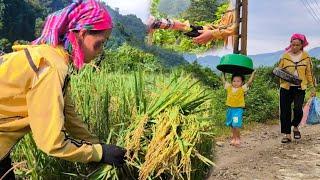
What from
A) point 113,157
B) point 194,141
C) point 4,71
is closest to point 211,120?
point 194,141

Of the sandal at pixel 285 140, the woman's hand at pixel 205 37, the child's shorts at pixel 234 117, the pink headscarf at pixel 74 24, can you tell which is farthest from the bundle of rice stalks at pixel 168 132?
the woman's hand at pixel 205 37

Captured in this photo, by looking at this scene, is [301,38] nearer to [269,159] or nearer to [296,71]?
[296,71]

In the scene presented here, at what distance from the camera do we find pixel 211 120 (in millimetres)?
2604

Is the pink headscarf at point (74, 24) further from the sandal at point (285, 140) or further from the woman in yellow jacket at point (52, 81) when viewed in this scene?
the sandal at point (285, 140)

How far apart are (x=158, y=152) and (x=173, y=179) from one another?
0.48 ft

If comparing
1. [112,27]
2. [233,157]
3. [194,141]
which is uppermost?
[112,27]

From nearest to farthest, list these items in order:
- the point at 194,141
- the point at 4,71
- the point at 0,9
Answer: the point at 4,71 < the point at 194,141 < the point at 0,9

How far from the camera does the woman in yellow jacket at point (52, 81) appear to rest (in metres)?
1.94

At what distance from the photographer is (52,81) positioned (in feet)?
A: 6.36

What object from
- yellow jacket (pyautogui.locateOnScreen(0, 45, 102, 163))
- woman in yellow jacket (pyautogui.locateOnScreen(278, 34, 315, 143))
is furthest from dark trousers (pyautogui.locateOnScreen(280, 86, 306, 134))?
yellow jacket (pyautogui.locateOnScreen(0, 45, 102, 163))

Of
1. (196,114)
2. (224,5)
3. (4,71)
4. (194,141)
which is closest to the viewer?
(4,71)

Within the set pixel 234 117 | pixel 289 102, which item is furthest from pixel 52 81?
pixel 289 102

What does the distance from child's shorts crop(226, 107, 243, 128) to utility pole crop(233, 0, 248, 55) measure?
194 inches

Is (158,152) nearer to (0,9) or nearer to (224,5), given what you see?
(224,5)
